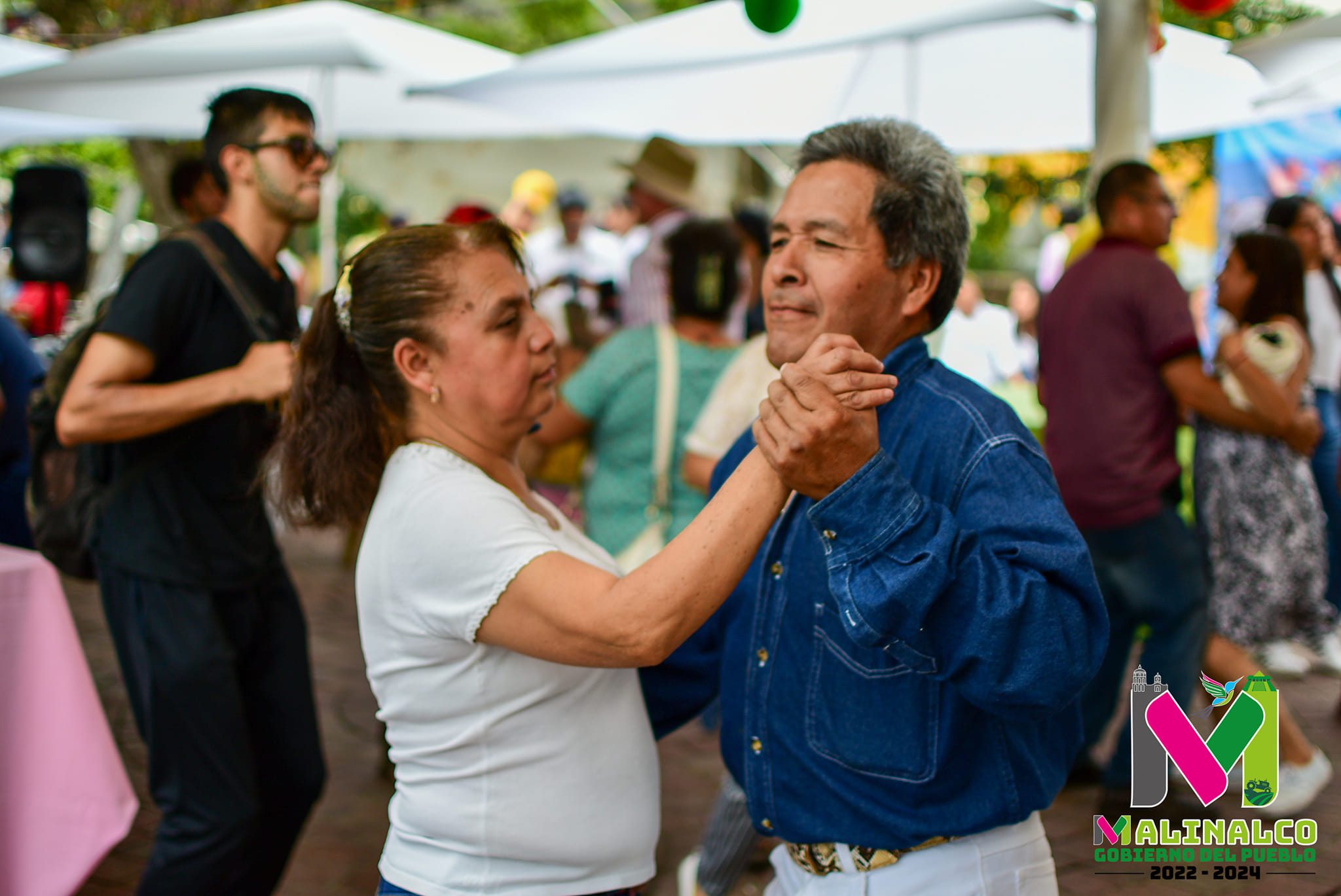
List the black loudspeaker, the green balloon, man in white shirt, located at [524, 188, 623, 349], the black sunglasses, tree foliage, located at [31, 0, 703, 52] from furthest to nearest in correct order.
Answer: tree foliage, located at [31, 0, 703, 52], the black loudspeaker, man in white shirt, located at [524, 188, 623, 349], the green balloon, the black sunglasses

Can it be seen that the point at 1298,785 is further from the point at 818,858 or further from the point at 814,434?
the point at 814,434

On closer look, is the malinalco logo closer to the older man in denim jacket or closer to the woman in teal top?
the older man in denim jacket

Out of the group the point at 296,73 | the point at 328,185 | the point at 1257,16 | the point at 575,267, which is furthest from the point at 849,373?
the point at 575,267

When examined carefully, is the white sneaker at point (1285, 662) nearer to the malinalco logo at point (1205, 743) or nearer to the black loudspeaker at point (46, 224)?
the malinalco logo at point (1205, 743)

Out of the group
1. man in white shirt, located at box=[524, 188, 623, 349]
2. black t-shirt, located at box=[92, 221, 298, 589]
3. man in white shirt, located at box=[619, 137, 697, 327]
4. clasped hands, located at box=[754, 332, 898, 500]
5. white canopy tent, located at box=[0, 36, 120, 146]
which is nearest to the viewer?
clasped hands, located at box=[754, 332, 898, 500]

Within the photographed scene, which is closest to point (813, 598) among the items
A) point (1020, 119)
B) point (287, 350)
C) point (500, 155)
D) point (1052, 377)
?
point (287, 350)

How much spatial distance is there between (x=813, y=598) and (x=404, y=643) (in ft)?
2.07

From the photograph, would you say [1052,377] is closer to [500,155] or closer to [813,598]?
[813,598]

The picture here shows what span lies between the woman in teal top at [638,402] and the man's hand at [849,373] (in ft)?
7.59

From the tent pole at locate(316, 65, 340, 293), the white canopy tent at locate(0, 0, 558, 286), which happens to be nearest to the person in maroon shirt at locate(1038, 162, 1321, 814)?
the white canopy tent at locate(0, 0, 558, 286)

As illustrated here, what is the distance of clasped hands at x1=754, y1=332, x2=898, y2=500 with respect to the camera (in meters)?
1.38

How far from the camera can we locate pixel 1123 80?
4691 millimetres

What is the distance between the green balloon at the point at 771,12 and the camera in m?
5.05

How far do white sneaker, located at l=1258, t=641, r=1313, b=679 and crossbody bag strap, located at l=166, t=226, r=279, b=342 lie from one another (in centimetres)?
503
